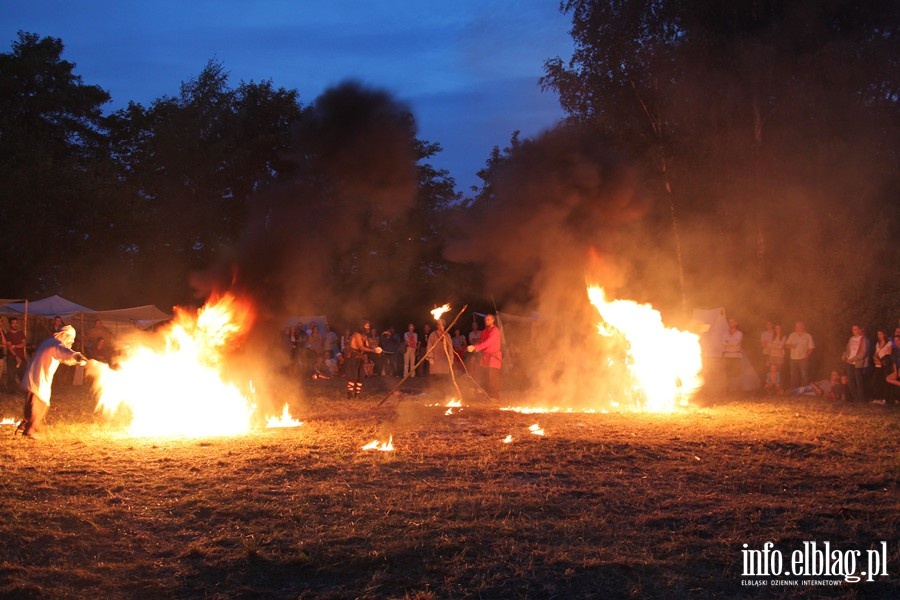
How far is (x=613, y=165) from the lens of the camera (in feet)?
57.9

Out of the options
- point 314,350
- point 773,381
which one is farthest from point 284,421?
point 773,381

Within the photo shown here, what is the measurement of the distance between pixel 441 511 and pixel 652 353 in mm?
9956

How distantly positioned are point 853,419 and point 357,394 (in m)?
10.0

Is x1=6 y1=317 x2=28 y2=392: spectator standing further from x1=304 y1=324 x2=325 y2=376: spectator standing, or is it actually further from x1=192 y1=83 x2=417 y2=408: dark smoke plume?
x1=304 y1=324 x2=325 y2=376: spectator standing

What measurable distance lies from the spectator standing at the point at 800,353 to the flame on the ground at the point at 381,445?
11160 mm

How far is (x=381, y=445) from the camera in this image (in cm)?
1047

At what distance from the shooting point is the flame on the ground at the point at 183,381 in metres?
12.7

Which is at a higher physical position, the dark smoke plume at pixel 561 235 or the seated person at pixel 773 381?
the dark smoke plume at pixel 561 235

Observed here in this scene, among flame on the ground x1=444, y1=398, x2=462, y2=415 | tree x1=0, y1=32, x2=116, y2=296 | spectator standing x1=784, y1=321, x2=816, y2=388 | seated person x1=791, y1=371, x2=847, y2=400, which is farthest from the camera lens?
tree x1=0, y1=32, x2=116, y2=296

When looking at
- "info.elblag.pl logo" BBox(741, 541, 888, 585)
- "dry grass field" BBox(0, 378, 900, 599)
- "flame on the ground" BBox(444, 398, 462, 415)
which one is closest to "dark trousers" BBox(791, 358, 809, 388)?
"dry grass field" BBox(0, 378, 900, 599)

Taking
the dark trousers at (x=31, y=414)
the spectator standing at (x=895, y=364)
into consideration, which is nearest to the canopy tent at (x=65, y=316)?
the dark trousers at (x=31, y=414)

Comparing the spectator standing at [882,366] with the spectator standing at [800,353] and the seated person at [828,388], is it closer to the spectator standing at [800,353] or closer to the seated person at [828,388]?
the seated person at [828,388]

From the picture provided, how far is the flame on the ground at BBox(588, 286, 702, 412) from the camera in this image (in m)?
15.7

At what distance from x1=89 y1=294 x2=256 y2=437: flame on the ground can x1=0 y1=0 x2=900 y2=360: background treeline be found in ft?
3.74
